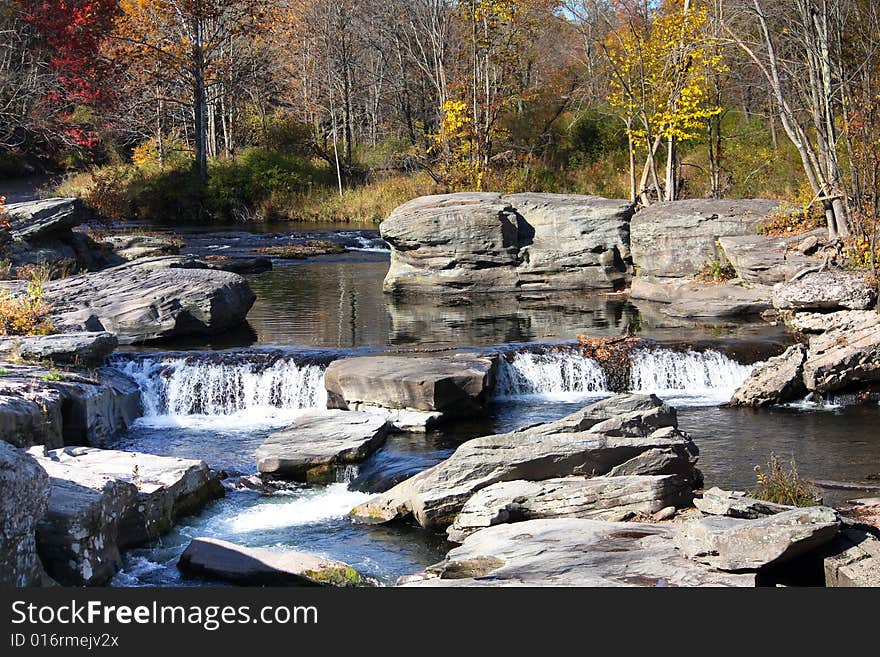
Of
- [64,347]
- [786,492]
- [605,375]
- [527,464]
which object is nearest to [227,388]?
[64,347]

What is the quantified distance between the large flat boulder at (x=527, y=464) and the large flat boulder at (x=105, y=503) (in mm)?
1696

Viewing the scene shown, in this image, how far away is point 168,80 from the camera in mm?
37312

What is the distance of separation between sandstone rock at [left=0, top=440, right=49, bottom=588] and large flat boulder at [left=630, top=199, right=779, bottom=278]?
15126mm

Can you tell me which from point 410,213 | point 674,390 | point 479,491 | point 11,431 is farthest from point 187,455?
point 410,213

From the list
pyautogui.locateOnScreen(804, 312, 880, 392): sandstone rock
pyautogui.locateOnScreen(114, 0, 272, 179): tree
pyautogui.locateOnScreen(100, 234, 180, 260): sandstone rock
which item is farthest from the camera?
pyautogui.locateOnScreen(114, 0, 272, 179): tree

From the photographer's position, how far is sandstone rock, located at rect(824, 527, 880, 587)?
239 inches

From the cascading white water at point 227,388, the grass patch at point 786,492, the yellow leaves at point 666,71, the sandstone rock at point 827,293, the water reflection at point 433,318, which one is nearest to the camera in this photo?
the grass patch at point 786,492

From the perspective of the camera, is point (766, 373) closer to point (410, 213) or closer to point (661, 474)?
point (661, 474)

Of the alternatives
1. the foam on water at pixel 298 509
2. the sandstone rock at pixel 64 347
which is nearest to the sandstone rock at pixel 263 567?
the foam on water at pixel 298 509

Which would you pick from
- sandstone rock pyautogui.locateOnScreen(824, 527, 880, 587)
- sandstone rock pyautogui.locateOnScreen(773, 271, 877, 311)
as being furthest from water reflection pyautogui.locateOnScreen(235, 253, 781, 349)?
sandstone rock pyautogui.locateOnScreen(824, 527, 880, 587)

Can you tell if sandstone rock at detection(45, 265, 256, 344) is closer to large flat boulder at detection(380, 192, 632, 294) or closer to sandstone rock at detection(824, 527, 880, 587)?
large flat boulder at detection(380, 192, 632, 294)

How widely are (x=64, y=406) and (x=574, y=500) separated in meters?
6.55

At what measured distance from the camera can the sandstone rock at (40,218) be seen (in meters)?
19.8

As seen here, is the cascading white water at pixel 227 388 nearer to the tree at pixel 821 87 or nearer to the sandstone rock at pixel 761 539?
the sandstone rock at pixel 761 539
